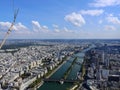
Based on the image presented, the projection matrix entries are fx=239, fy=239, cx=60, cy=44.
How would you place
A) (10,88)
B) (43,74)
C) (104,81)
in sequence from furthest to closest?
(43,74) < (104,81) < (10,88)

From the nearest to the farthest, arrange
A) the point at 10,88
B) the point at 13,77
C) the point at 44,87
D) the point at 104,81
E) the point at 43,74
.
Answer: the point at 10,88
the point at 44,87
the point at 104,81
the point at 13,77
the point at 43,74

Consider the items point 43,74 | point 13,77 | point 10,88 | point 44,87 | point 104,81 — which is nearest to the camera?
point 10,88

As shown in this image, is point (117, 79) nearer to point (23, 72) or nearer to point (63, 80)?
point (63, 80)

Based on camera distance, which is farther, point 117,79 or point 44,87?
point 117,79

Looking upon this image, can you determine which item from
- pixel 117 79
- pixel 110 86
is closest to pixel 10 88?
pixel 110 86

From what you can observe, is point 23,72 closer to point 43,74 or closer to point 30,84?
point 43,74

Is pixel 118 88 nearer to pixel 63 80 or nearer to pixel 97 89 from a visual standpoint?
pixel 97 89

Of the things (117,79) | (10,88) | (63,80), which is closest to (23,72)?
(63,80)

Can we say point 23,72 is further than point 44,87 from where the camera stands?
Yes
